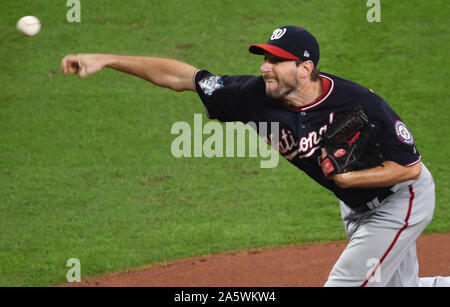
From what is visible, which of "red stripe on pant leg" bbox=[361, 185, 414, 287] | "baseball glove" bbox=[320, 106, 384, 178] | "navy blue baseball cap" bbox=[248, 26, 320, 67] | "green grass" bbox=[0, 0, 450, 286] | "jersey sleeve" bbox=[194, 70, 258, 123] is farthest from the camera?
"green grass" bbox=[0, 0, 450, 286]

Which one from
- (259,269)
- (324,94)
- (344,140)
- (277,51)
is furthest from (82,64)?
(259,269)

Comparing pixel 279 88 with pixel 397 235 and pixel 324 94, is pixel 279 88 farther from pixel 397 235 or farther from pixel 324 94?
pixel 397 235

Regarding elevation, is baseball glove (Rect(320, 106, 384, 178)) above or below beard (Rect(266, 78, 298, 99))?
below

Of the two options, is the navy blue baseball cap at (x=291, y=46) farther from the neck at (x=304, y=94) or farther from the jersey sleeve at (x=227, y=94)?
the jersey sleeve at (x=227, y=94)

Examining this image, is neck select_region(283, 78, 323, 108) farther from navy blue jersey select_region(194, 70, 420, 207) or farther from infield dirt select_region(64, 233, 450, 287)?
infield dirt select_region(64, 233, 450, 287)

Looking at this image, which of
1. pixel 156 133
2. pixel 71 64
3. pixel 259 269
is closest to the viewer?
pixel 71 64

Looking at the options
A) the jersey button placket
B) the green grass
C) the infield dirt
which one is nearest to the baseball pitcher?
the jersey button placket
